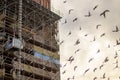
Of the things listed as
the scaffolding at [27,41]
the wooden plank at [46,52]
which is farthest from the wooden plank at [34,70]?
the wooden plank at [46,52]

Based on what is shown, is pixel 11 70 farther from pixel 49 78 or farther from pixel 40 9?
pixel 40 9

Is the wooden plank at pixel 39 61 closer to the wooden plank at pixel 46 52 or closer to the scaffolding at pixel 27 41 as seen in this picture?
the scaffolding at pixel 27 41

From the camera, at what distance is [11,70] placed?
40.5 metres

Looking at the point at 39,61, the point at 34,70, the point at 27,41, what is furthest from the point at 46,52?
the point at 34,70

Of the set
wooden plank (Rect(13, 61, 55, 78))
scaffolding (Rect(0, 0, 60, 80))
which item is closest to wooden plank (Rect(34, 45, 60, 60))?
scaffolding (Rect(0, 0, 60, 80))

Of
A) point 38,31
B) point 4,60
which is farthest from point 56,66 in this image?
point 4,60

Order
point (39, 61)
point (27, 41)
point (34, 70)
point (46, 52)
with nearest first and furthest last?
point (34, 70) < point (27, 41) < point (39, 61) < point (46, 52)

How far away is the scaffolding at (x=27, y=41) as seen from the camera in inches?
1583

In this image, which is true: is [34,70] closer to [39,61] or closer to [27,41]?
[39,61]

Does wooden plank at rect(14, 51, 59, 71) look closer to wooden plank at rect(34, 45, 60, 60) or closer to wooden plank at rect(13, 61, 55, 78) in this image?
wooden plank at rect(13, 61, 55, 78)

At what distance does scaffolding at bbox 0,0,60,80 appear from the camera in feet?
132

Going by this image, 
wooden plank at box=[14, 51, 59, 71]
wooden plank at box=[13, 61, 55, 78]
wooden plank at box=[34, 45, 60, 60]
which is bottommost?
wooden plank at box=[13, 61, 55, 78]

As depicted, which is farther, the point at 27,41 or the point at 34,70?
the point at 27,41

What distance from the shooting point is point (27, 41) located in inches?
1720
